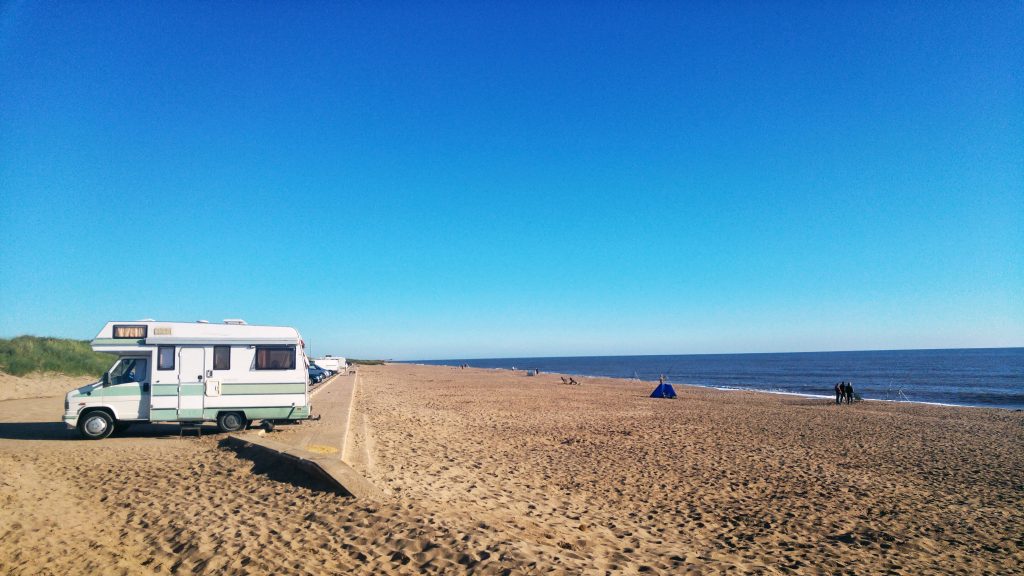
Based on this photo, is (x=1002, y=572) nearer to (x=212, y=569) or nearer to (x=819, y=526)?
(x=819, y=526)

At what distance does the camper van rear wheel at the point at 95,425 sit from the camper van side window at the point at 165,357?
1605 millimetres

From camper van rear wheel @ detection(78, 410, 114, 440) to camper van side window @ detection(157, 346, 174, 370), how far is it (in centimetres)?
160

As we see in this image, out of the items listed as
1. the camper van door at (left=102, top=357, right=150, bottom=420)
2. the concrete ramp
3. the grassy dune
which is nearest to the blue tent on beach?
the concrete ramp

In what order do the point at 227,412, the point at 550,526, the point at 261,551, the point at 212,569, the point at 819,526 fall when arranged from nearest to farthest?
the point at 212,569
the point at 261,551
the point at 550,526
the point at 819,526
the point at 227,412

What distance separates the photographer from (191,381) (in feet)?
42.8

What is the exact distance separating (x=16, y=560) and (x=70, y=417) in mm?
8353

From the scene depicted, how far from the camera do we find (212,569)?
217 inches

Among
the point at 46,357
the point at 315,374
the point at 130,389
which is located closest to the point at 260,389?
the point at 130,389

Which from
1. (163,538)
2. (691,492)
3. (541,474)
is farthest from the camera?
(541,474)

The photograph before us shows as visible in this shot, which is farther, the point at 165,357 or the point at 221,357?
the point at 221,357

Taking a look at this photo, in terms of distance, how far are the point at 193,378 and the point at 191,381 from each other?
0.08 meters

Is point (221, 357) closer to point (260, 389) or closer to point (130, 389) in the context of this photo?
point (260, 389)

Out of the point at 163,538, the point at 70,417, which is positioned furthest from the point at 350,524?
the point at 70,417

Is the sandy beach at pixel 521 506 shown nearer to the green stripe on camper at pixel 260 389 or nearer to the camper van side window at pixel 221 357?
the green stripe on camper at pixel 260 389
